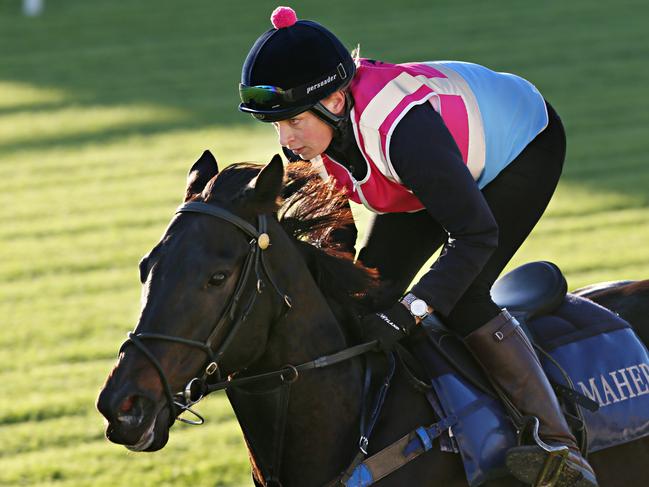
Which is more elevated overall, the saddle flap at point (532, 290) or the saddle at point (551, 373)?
the saddle flap at point (532, 290)

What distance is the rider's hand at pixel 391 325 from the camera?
3.16 meters

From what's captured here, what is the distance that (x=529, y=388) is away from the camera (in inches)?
131

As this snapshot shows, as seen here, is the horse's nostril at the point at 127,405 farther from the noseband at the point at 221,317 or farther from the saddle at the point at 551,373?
the saddle at the point at 551,373

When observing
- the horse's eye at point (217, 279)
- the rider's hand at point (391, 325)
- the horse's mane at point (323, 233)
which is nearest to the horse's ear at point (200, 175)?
the horse's mane at point (323, 233)

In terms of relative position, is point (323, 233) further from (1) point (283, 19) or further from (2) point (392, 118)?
(1) point (283, 19)

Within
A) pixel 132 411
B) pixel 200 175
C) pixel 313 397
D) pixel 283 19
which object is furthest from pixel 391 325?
pixel 283 19

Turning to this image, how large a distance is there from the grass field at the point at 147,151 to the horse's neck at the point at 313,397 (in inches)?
86.4

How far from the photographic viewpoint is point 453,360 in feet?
11.0

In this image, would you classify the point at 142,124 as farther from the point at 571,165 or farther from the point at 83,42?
the point at 571,165

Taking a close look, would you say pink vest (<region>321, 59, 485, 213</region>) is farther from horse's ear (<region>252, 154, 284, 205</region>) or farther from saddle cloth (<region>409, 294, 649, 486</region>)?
saddle cloth (<region>409, 294, 649, 486</region>)

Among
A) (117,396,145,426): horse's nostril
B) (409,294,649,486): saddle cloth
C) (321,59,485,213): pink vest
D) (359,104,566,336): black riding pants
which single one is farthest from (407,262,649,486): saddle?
(117,396,145,426): horse's nostril

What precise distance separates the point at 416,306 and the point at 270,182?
0.54 m

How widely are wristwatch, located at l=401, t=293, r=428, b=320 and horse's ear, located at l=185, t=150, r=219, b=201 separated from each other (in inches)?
25.9

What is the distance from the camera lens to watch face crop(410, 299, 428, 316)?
3.13 meters
